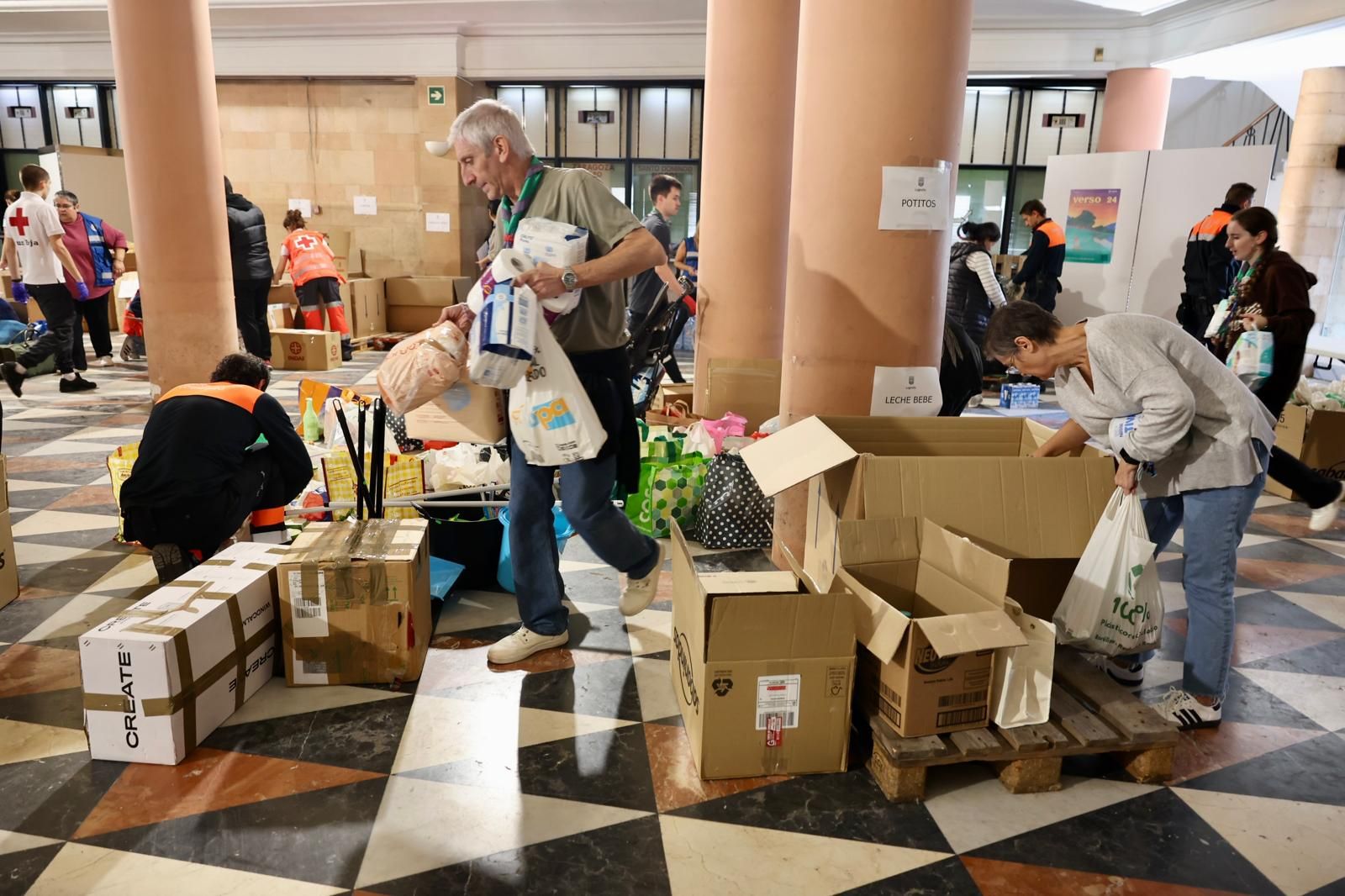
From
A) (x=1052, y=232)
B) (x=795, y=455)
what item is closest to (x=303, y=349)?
(x=1052, y=232)

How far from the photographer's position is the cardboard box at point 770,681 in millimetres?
1959

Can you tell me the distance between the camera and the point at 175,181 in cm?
557

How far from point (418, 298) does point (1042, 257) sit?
667 cm

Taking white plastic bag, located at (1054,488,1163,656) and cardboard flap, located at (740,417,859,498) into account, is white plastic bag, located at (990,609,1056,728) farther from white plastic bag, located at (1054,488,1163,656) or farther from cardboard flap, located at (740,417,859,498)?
cardboard flap, located at (740,417,859,498)

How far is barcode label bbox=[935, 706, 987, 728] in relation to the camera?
201 cm

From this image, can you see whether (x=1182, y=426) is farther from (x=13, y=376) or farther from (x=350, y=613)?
(x=13, y=376)

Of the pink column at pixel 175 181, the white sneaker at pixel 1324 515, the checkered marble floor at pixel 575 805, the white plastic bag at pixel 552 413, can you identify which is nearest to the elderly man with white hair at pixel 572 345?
the white plastic bag at pixel 552 413

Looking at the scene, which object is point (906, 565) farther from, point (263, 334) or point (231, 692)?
point (263, 334)

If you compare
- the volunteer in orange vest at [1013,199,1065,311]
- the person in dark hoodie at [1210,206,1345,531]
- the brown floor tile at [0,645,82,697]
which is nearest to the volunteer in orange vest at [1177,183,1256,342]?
the volunteer in orange vest at [1013,199,1065,311]

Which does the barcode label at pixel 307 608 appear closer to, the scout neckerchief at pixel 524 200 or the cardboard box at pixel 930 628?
the scout neckerchief at pixel 524 200

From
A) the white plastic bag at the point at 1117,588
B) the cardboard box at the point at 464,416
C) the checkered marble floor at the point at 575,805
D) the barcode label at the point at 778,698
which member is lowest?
the checkered marble floor at the point at 575,805

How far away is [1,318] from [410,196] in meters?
4.56

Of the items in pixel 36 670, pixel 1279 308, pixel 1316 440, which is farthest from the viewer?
pixel 1316 440

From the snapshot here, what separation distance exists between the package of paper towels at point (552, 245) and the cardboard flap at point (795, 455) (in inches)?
25.5
